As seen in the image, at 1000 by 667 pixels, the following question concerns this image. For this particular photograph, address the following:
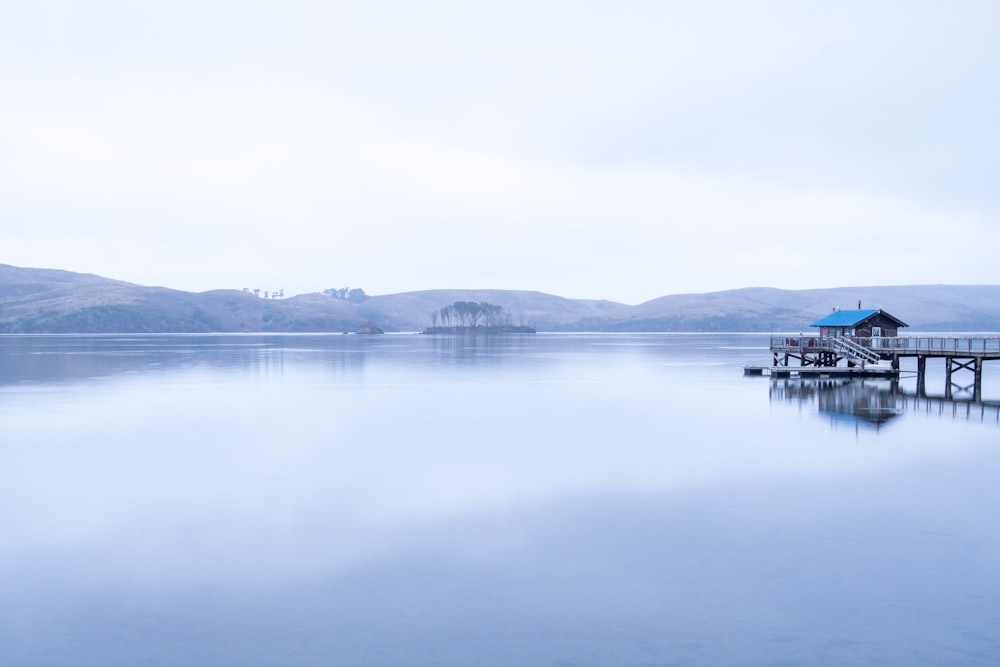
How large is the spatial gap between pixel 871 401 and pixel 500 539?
115 feet

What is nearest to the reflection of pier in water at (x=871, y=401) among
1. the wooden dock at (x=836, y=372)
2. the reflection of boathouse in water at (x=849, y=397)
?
the reflection of boathouse in water at (x=849, y=397)

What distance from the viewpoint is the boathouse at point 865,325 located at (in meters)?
62.0

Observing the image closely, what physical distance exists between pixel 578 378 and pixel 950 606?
176ft

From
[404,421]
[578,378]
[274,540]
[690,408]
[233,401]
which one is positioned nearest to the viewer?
[274,540]

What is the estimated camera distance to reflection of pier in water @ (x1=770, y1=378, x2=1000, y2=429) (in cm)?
4038

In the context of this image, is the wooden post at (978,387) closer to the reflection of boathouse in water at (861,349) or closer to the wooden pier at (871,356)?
the wooden pier at (871,356)

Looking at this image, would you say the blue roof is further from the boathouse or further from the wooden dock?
the wooden dock

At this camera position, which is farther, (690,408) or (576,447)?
(690,408)

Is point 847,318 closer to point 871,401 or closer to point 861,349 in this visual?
point 861,349

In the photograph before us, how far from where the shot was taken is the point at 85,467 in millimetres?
27344

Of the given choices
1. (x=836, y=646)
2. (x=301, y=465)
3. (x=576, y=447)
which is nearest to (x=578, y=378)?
(x=576, y=447)

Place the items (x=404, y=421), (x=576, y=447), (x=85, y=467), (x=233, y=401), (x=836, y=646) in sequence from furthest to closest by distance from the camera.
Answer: (x=233, y=401) < (x=404, y=421) < (x=576, y=447) < (x=85, y=467) < (x=836, y=646)

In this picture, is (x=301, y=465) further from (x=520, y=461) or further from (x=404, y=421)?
(x=404, y=421)

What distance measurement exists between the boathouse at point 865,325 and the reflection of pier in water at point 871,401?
443 cm
